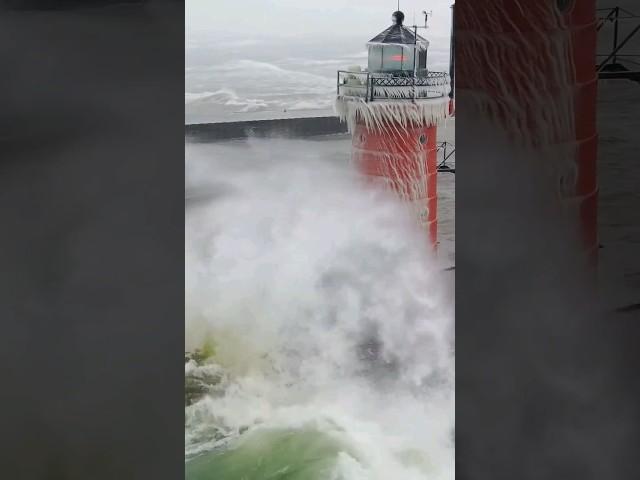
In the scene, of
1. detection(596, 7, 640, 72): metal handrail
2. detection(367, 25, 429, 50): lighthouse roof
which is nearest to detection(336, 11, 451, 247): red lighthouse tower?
detection(367, 25, 429, 50): lighthouse roof

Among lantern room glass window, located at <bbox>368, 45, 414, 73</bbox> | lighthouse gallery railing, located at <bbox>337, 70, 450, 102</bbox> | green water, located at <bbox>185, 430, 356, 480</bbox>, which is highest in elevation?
lantern room glass window, located at <bbox>368, 45, 414, 73</bbox>

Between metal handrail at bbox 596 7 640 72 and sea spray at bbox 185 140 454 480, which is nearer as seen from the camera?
metal handrail at bbox 596 7 640 72

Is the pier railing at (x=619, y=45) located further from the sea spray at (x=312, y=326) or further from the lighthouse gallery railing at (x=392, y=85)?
the sea spray at (x=312, y=326)

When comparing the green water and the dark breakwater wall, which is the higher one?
the dark breakwater wall

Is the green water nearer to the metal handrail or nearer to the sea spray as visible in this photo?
the sea spray

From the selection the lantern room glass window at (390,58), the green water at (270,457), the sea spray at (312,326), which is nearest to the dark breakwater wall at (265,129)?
the sea spray at (312,326)
